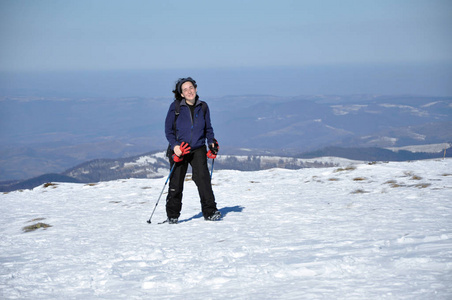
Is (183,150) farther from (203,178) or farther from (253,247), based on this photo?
(253,247)

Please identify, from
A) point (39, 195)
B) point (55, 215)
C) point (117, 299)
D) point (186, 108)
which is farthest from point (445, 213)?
point (39, 195)

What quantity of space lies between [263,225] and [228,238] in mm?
1428

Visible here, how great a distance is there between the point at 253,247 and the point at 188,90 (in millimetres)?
4229

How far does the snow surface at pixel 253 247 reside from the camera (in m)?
4.96

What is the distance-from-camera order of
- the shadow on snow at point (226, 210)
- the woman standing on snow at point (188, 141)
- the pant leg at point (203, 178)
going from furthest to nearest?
the shadow on snow at point (226, 210) → the pant leg at point (203, 178) → the woman standing on snow at point (188, 141)

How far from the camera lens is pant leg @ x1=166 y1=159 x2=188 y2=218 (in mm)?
10031

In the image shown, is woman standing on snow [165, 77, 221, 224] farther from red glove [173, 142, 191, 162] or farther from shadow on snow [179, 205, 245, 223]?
shadow on snow [179, 205, 245, 223]

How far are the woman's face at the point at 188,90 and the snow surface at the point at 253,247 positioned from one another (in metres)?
3.09

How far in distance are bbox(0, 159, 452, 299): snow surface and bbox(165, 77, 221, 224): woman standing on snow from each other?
2.01ft

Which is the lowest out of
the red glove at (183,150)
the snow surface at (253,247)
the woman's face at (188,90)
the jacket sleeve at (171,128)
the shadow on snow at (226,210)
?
the shadow on snow at (226,210)

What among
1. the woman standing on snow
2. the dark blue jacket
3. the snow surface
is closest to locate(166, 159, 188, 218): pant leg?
the woman standing on snow

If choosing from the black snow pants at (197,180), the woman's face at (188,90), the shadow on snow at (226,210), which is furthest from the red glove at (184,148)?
the shadow on snow at (226,210)

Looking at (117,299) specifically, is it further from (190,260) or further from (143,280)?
(190,260)

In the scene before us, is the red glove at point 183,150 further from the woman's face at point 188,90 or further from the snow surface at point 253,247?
the snow surface at point 253,247
